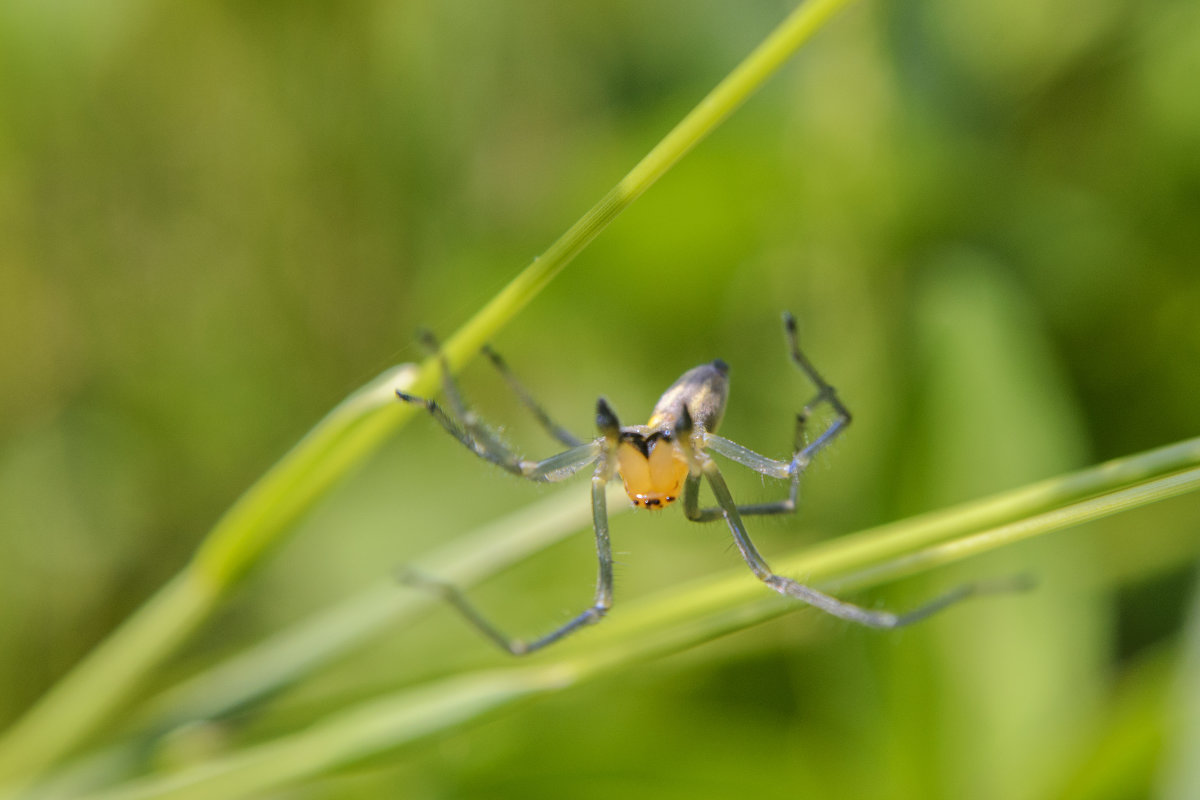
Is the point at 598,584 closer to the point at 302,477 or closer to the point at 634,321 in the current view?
the point at 302,477

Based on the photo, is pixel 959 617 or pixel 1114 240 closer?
pixel 959 617

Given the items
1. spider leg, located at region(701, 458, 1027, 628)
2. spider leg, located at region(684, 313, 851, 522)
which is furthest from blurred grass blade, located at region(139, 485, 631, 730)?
spider leg, located at region(701, 458, 1027, 628)

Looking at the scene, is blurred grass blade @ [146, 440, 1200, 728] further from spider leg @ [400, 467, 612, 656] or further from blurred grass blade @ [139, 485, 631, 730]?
spider leg @ [400, 467, 612, 656]

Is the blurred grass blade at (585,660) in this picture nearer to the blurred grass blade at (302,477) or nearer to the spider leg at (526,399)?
the blurred grass blade at (302,477)

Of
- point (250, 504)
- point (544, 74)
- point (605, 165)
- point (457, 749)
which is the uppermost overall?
point (544, 74)

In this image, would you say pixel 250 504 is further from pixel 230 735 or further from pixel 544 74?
pixel 544 74

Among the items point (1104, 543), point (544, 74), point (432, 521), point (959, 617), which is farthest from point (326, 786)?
point (544, 74)

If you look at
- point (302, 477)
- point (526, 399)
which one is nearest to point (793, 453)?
point (526, 399)
